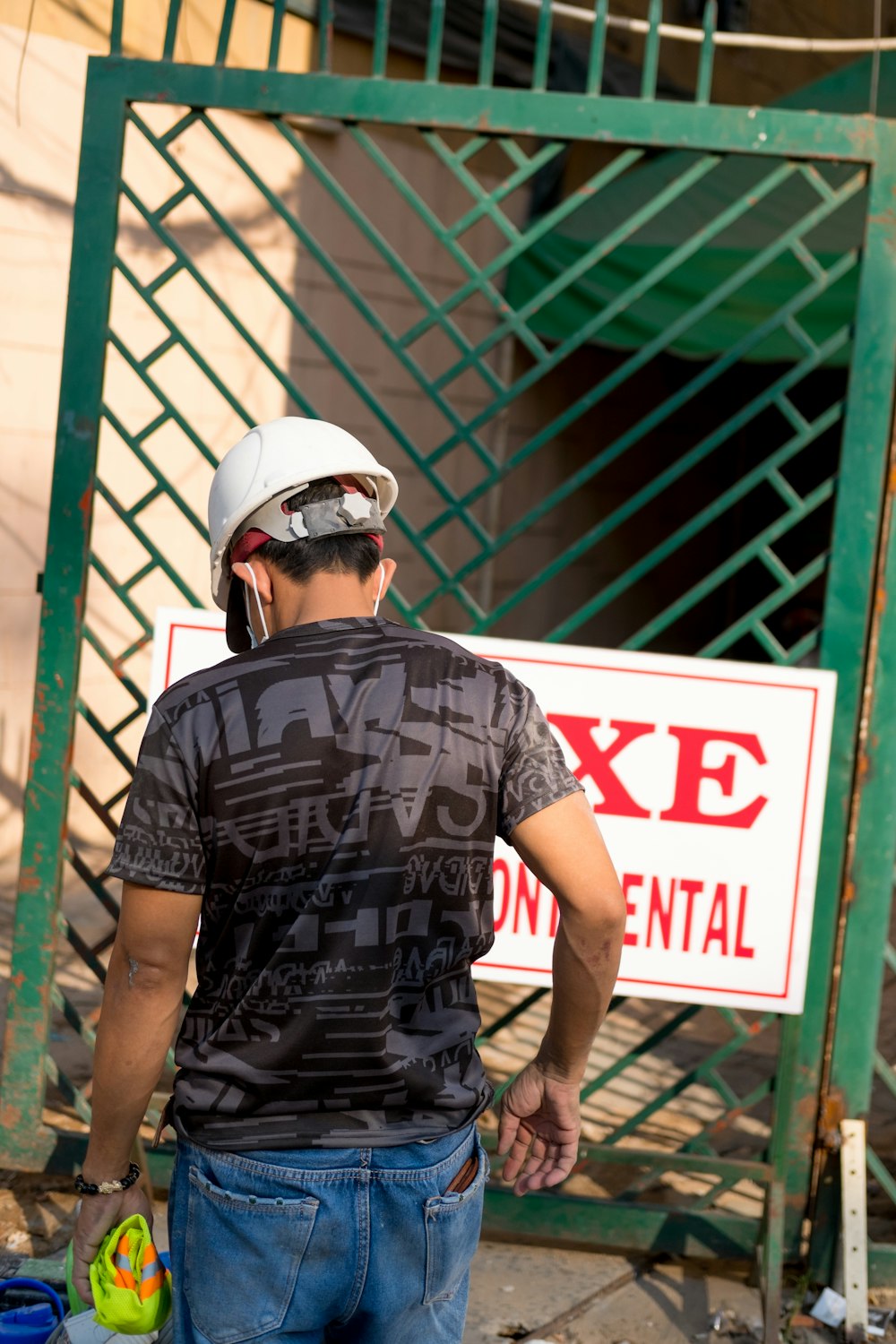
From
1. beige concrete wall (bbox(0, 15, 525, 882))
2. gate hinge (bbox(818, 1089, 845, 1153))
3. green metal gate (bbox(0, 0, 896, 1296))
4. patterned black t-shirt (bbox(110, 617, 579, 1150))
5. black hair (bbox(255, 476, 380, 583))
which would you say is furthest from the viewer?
beige concrete wall (bbox(0, 15, 525, 882))

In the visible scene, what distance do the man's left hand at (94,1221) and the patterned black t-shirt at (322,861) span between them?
0.17 metres

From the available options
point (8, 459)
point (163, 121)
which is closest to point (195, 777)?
point (8, 459)

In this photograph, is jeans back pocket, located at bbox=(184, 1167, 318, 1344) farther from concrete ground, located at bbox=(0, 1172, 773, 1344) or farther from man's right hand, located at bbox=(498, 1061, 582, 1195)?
concrete ground, located at bbox=(0, 1172, 773, 1344)

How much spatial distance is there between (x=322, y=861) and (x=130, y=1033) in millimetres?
343

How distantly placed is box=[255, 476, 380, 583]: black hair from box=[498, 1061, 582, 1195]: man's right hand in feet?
2.50

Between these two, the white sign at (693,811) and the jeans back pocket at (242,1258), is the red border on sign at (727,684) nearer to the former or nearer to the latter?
the white sign at (693,811)

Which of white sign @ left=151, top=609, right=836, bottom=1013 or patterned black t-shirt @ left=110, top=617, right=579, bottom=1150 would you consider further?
white sign @ left=151, top=609, right=836, bottom=1013

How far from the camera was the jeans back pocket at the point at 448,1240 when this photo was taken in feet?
5.47

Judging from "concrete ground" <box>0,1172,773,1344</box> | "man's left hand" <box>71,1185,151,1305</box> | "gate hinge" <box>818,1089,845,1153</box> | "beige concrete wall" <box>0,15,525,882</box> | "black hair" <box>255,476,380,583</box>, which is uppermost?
"beige concrete wall" <box>0,15,525,882</box>

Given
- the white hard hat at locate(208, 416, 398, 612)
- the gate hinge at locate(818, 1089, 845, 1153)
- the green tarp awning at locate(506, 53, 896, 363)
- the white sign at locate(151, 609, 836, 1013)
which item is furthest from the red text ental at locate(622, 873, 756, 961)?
the green tarp awning at locate(506, 53, 896, 363)

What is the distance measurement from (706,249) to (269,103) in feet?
13.2

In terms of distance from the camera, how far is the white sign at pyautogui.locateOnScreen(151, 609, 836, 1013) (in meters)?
2.97

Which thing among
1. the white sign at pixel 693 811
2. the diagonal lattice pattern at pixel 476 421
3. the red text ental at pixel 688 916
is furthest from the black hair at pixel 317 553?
the red text ental at pixel 688 916

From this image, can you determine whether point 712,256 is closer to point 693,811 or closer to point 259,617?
point 693,811
